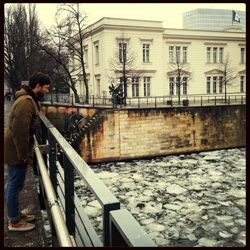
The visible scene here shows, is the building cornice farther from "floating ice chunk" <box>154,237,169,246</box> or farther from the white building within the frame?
"floating ice chunk" <box>154,237,169,246</box>

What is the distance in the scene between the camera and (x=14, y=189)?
137 inches

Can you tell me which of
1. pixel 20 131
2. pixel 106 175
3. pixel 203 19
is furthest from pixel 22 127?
pixel 203 19

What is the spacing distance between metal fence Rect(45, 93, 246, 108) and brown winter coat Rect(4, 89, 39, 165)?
2067 cm

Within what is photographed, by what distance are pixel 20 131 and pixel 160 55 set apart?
103ft

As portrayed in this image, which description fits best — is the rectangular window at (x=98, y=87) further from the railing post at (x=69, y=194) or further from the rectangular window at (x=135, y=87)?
the railing post at (x=69, y=194)

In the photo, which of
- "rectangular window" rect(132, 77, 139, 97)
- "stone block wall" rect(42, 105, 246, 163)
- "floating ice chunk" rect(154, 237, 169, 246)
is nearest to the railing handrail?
"floating ice chunk" rect(154, 237, 169, 246)

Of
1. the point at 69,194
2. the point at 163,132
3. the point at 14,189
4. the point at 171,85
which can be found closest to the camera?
the point at 69,194

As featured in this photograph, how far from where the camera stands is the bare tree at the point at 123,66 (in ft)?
99.6

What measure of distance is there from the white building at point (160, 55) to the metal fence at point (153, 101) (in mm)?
663

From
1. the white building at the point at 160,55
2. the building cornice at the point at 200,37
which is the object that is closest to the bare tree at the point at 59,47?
the white building at the point at 160,55

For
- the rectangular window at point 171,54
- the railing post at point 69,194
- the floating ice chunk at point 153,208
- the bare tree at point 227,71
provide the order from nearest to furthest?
1. the railing post at point 69,194
2. the floating ice chunk at point 153,208
3. the rectangular window at point 171,54
4. the bare tree at point 227,71

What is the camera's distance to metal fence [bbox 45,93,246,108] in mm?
26636

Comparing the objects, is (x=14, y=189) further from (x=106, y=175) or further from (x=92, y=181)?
(x=106, y=175)
